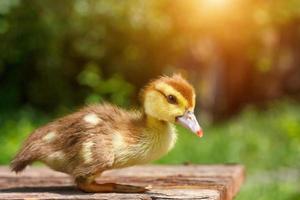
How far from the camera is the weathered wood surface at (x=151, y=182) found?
3994 millimetres

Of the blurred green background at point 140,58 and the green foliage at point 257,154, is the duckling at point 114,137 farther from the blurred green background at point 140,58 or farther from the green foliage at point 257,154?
the blurred green background at point 140,58

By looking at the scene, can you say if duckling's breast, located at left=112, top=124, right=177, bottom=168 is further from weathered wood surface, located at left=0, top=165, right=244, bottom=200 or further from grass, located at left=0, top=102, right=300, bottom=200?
grass, located at left=0, top=102, right=300, bottom=200

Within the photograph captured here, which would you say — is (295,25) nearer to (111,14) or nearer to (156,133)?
(111,14)

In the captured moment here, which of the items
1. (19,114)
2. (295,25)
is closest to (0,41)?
(19,114)

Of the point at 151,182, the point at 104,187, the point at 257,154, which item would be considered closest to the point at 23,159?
the point at 104,187

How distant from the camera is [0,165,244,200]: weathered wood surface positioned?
3994mm

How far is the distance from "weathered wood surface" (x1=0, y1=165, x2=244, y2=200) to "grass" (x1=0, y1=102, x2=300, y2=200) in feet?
7.07

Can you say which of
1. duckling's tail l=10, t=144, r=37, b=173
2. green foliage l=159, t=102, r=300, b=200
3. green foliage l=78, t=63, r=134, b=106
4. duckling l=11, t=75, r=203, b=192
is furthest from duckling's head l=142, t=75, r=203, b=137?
green foliage l=78, t=63, r=134, b=106

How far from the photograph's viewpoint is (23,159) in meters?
4.27

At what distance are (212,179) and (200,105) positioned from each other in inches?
421

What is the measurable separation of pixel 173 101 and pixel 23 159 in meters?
0.74

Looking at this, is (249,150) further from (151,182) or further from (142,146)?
(142,146)

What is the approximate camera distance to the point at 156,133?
4.18 m

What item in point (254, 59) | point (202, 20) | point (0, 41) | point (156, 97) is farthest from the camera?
point (254, 59)
